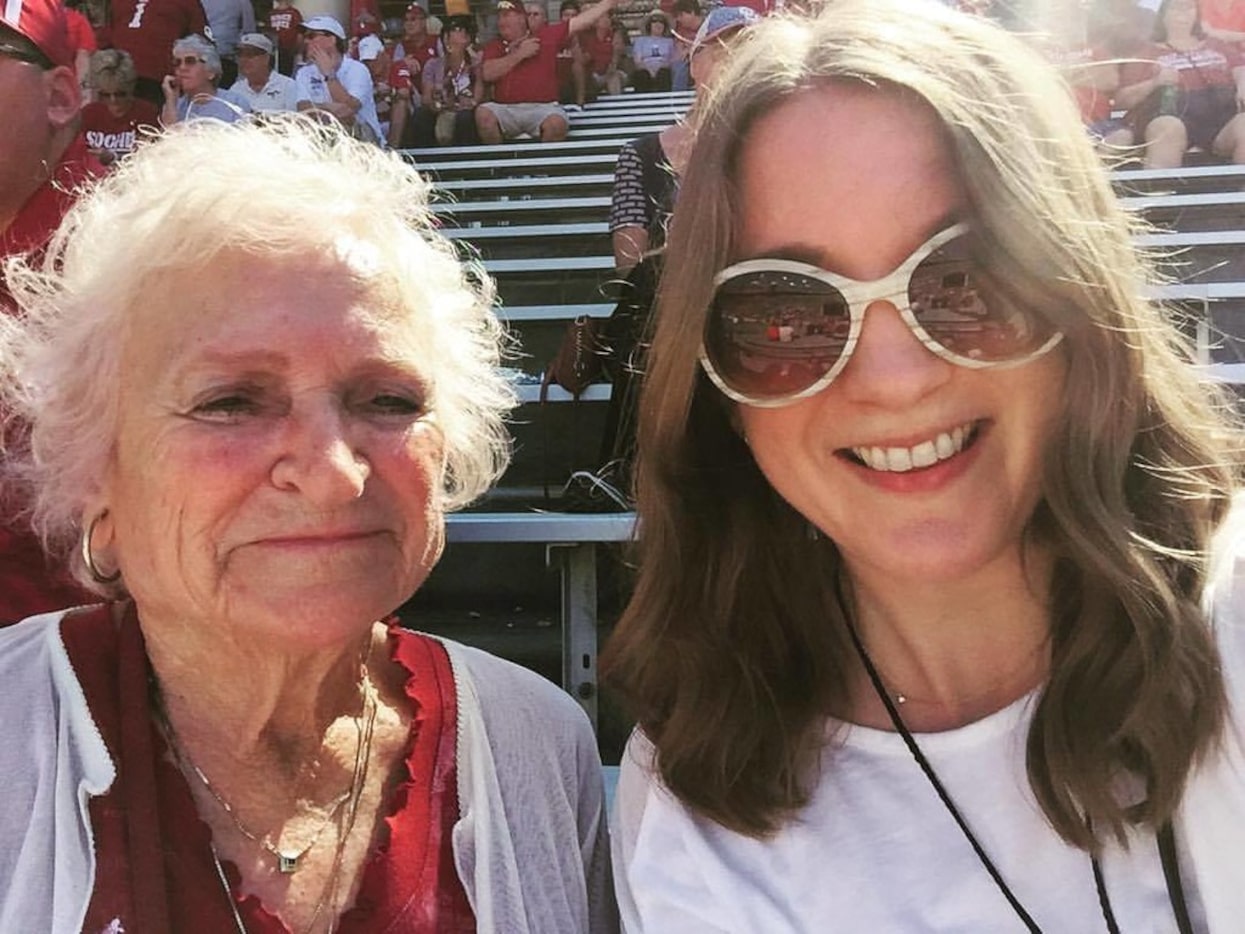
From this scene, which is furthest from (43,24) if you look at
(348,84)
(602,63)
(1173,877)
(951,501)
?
(602,63)

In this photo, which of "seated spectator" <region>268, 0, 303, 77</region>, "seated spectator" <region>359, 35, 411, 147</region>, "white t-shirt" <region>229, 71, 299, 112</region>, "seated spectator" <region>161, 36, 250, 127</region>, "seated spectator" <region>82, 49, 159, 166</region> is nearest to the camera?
"seated spectator" <region>82, 49, 159, 166</region>

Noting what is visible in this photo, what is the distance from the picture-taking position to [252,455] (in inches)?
56.8

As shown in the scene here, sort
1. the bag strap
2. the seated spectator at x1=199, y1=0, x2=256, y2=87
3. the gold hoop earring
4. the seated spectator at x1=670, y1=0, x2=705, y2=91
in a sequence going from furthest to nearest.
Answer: the seated spectator at x1=199, y1=0, x2=256, y2=87
the seated spectator at x1=670, y1=0, x2=705, y2=91
the gold hoop earring
the bag strap

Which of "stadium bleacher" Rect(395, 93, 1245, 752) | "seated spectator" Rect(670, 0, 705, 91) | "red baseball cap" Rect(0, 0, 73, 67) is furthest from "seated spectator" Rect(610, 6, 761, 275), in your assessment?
"red baseball cap" Rect(0, 0, 73, 67)

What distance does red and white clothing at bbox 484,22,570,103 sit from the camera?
8398mm

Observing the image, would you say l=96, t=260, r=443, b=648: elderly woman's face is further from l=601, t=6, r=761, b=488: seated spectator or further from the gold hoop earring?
l=601, t=6, r=761, b=488: seated spectator

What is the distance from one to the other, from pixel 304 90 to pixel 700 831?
23.4 feet

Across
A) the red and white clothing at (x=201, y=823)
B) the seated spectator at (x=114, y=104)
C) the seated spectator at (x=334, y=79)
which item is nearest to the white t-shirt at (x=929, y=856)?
the red and white clothing at (x=201, y=823)

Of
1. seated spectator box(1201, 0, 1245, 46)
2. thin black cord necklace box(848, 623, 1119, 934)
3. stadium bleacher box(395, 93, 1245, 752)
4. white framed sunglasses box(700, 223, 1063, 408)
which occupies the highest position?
seated spectator box(1201, 0, 1245, 46)

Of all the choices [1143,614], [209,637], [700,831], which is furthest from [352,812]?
[1143,614]

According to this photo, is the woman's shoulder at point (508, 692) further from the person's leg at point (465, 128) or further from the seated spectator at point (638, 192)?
the person's leg at point (465, 128)

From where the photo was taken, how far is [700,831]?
1.42 m

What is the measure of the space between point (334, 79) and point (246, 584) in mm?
7013

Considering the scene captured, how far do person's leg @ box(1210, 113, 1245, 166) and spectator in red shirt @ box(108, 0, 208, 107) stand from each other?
5.74 metres
